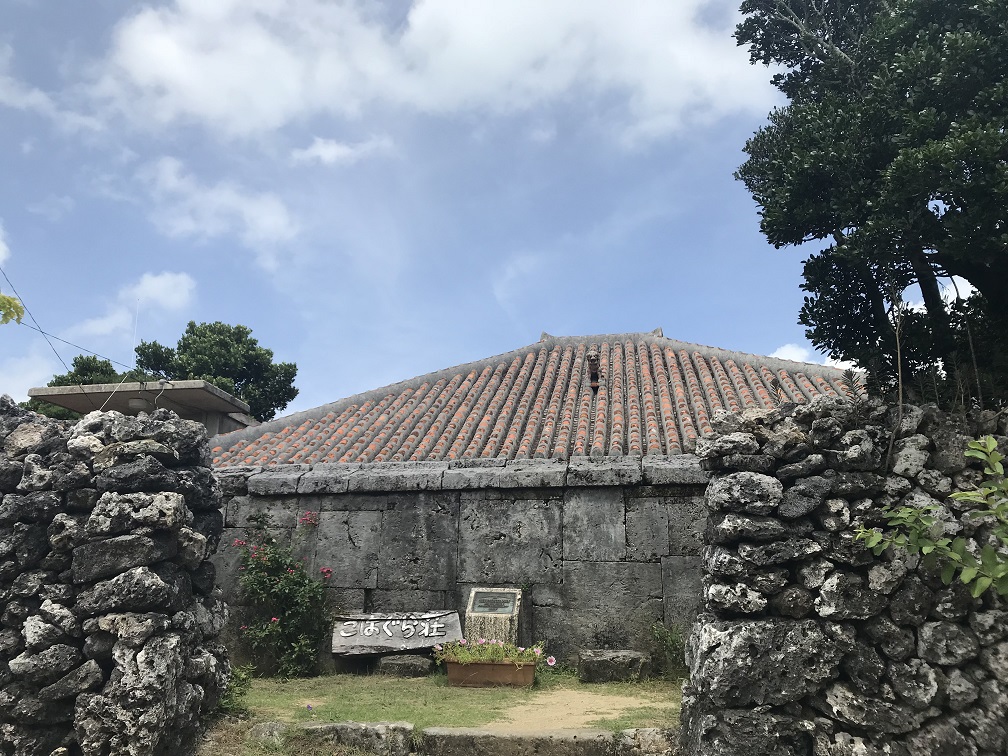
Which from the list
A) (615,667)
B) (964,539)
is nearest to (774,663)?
(964,539)

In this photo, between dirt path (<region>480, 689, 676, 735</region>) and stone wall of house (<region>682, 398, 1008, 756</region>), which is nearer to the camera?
stone wall of house (<region>682, 398, 1008, 756</region>)

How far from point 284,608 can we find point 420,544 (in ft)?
5.92

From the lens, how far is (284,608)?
8945 millimetres

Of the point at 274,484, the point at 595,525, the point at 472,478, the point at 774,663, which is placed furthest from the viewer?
the point at 274,484

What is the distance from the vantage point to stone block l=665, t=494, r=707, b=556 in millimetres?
8414

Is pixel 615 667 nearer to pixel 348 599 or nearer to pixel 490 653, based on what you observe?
pixel 490 653

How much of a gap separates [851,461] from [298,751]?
4.63 metres

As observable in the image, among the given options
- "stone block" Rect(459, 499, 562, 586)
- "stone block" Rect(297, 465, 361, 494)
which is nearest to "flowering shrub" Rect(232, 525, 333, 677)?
"stone block" Rect(297, 465, 361, 494)

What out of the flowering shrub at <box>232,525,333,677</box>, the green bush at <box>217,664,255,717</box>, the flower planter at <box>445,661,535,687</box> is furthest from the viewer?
the flowering shrub at <box>232,525,333,677</box>

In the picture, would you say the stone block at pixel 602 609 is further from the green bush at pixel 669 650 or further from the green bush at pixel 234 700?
the green bush at pixel 234 700

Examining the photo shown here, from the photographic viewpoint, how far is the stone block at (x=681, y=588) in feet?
27.0

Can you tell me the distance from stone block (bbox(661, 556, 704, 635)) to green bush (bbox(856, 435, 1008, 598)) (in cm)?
376

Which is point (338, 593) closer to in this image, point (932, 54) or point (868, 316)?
point (868, 316)

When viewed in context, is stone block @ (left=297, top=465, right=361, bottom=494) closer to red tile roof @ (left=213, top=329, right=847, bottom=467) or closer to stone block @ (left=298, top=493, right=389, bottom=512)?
stone block @ (left=298, top=493, right=389, bottom=512)
